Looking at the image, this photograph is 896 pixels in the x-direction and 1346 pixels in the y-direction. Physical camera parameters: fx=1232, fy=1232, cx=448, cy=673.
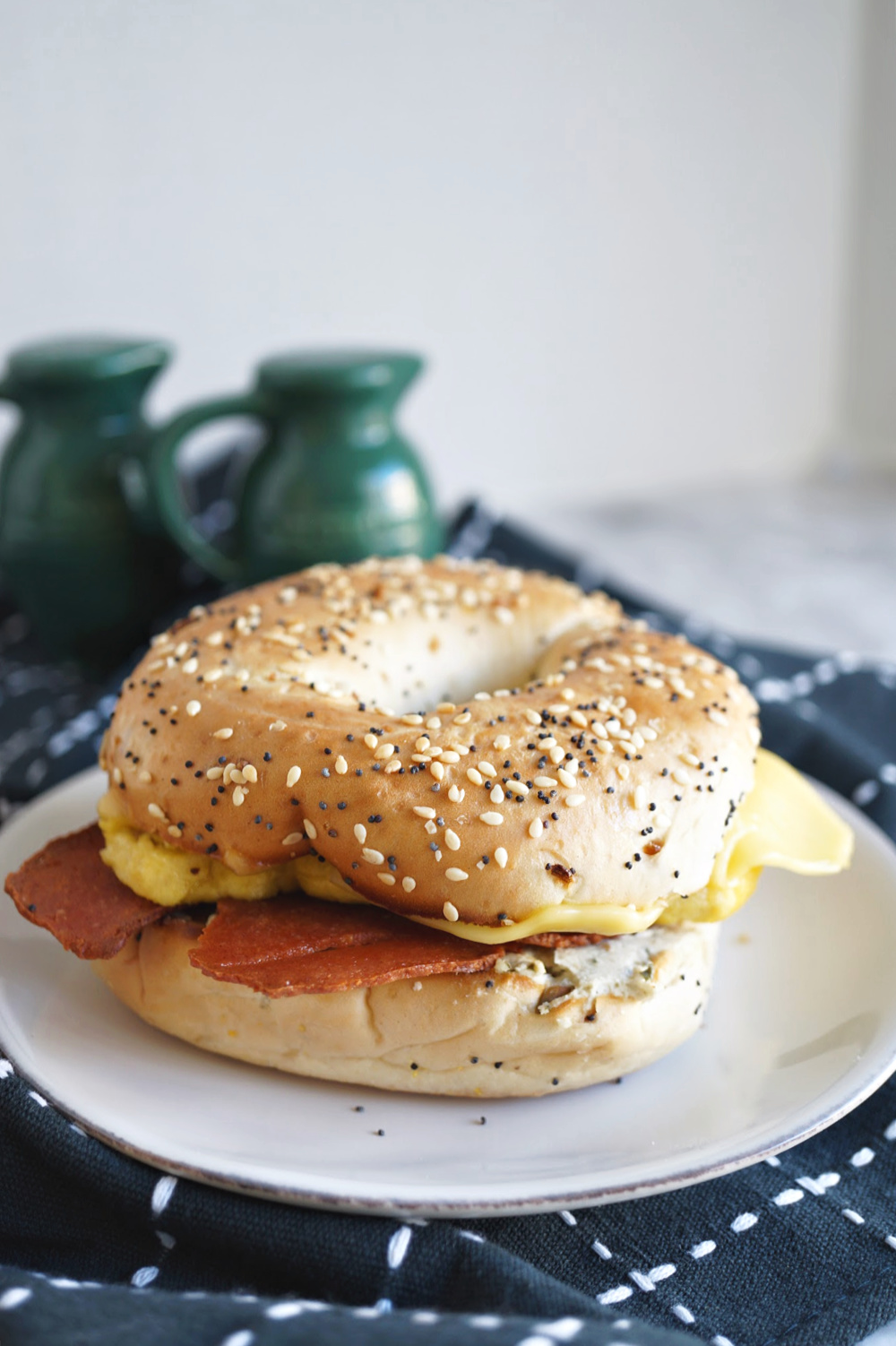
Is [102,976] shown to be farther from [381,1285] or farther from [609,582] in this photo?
[609,582]

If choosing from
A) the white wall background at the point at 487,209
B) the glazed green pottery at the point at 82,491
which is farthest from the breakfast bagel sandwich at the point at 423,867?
the white wall background at the point at 487,209

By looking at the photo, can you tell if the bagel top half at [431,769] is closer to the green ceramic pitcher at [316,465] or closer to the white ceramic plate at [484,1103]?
the white ceramic plate at [484,1103]

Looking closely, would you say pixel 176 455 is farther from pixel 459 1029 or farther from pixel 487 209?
pixel 487 209

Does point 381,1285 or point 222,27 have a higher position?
point 222,27

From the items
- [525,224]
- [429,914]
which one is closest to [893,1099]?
[429,914]

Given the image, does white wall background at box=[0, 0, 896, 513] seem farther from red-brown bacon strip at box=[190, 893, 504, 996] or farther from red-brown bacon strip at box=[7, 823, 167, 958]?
red-brown bacon strip at box=[190, 893, 504, 996]

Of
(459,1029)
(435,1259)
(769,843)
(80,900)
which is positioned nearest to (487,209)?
(769,843)

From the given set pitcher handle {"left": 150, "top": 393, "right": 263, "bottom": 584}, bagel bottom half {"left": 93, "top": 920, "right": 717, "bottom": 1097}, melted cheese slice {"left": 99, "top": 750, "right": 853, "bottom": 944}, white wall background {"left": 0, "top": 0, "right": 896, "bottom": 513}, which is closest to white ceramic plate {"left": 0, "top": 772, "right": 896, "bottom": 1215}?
bagel bottom half {"left": 93, "top": 920, "right": 717, "bottom": 1097}
